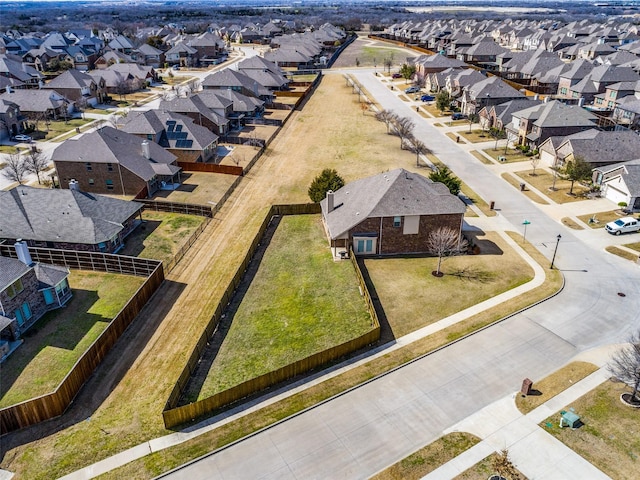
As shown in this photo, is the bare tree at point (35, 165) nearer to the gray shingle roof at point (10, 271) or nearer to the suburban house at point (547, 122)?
the gray shingle roof at point (10, 271)

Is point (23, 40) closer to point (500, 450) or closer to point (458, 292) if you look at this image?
point (458, 292)

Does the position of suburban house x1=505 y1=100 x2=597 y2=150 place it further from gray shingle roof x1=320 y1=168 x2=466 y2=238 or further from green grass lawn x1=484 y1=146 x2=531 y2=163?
gray shingle roof x1=320 y1=168 x2=466 y2=238

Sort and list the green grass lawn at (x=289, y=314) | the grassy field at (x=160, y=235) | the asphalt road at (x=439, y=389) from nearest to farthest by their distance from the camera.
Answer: the asphalt road at (x=439, y=389)
the green grass lawn at (x=289, y=314)
the grassy field at (x=160, y=235)

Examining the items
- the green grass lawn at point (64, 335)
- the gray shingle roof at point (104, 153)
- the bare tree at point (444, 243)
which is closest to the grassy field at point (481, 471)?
the bare tree at point (444, 243)

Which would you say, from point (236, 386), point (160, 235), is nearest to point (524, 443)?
point (236, 386)

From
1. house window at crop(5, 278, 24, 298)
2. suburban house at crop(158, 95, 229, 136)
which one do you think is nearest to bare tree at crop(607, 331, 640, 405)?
house window at crop(5, 278, 24, 298)

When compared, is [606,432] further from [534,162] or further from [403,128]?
[403,128]

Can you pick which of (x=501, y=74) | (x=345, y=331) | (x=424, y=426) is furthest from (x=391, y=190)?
(x=501, y=74)
